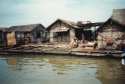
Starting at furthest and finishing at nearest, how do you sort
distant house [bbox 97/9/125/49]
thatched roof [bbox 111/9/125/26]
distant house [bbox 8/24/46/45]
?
distant house [bbox 8/24/46/45]
thatched roof [bbox 111/9/125/26]
distant house [bbox 97/9/125/49]

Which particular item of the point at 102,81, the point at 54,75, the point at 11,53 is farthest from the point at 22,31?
the point at 102,81

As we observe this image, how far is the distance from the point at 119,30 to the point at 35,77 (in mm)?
9467

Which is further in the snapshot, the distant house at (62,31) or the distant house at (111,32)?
the distant house at (62,31)

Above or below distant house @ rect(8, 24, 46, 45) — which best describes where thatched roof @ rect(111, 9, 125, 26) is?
above

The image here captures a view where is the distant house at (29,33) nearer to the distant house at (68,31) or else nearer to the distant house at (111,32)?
the distant house at (68,31)

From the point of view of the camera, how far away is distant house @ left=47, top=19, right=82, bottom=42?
2085cm

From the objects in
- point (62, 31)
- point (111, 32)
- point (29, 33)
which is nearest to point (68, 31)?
point (62, 31)

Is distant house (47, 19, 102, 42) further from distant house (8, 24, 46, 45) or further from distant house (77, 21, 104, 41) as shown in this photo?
distant house (8, 24, 46, 45)

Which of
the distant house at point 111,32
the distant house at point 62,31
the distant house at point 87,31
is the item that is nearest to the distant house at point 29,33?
the distant house at point 62,31

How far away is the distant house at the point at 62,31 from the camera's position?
20848mm

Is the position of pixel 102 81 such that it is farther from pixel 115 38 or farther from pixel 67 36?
pixel 67 36

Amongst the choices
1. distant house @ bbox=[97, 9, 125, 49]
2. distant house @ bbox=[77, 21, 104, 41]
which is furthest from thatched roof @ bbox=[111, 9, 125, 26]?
distant house @ bbox=[77, 21, 104, 41]

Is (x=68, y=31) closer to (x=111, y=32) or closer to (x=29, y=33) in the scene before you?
(x=29, y=33)

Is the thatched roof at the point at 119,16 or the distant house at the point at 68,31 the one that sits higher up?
the thatched roof at the point at 119,16
